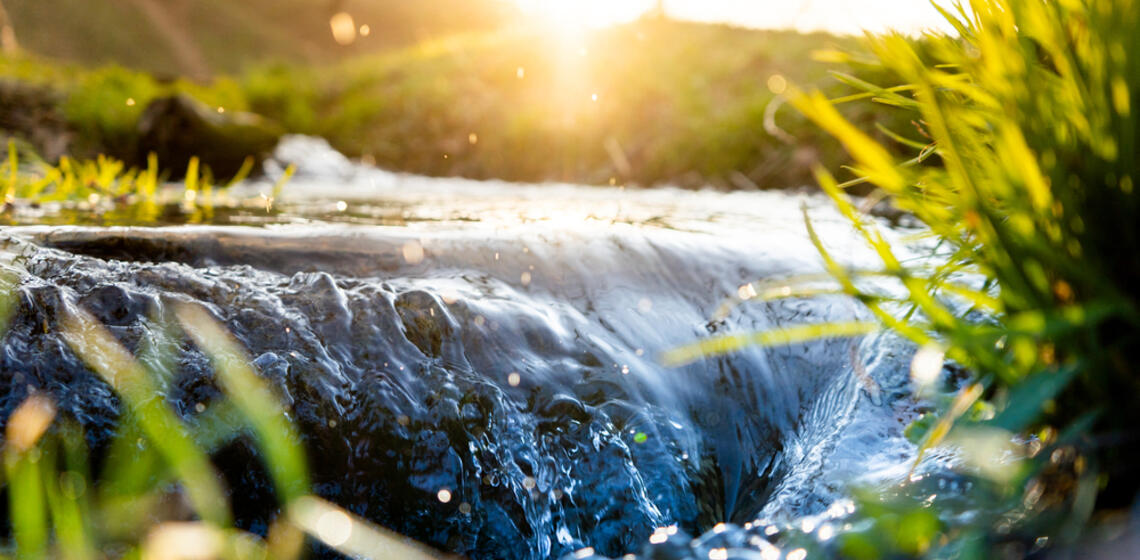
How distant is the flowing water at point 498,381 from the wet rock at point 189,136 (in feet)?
18.1

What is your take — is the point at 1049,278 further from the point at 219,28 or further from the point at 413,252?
the point at 219,28

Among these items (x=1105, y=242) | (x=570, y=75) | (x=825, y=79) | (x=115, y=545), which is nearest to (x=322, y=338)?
(x=115, y=545)

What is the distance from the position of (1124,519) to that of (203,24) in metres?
49.6

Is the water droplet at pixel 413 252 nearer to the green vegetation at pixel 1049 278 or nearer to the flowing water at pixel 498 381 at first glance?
the flowing water at pixel 498 381

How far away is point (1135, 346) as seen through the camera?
0.74m

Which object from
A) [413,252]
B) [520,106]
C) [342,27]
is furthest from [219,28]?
[413,252]

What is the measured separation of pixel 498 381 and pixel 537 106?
10.6 m

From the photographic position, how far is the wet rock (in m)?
6.65

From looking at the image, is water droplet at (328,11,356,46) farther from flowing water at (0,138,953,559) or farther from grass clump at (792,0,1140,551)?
grass clump at (792,0,1140,551)

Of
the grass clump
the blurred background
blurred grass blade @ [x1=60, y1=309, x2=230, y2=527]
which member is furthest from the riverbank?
blurred grass blade @ [x1=60, y1=309, x2=230, y2=527]

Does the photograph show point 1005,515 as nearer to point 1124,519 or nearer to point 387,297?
point 1124,519

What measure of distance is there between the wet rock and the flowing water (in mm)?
5504

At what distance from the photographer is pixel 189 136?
6.69 meters

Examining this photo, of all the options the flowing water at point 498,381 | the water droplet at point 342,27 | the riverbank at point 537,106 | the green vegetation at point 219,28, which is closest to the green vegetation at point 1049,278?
the flowing water at point 498,381
